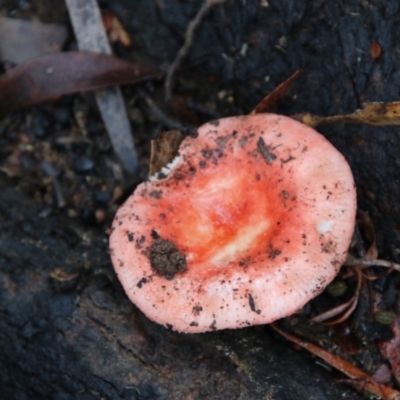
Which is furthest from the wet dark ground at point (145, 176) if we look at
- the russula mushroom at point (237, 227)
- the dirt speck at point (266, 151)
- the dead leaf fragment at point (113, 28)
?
the dirt speck at point (266, 151)

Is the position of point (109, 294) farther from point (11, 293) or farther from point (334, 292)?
point (334, 292)

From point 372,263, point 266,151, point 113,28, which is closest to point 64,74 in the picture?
point 113,28

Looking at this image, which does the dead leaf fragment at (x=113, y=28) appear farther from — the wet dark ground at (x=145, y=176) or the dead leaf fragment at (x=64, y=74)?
the dead leaf fragment at (x=64, y=74)

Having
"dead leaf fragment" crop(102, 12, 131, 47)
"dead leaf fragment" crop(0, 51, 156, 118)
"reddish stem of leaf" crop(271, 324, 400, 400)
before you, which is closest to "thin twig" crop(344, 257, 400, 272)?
"reddish stem of leaf" crop(271, 324, 400, 400)

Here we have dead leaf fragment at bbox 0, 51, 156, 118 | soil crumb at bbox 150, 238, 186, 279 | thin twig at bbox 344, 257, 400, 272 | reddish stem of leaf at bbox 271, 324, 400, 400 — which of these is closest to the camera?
soil crumb at bbox 150, 238, 186, 279

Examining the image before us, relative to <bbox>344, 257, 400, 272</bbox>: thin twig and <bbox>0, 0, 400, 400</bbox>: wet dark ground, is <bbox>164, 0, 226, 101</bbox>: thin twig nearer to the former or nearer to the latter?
<bbox>0, 0, 400, 400</bbox>: wet dark ground

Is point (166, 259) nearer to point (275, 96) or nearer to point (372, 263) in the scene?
point (372, 263)
